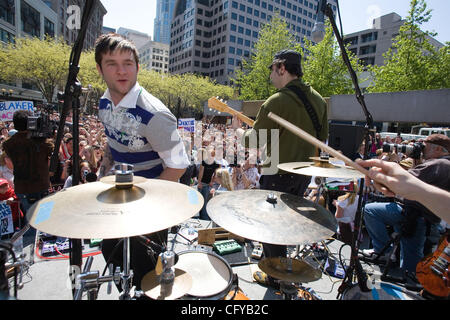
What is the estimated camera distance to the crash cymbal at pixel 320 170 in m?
1.97

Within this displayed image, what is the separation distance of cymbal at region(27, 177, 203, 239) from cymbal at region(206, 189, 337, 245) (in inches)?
14.9

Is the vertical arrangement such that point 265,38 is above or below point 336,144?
above

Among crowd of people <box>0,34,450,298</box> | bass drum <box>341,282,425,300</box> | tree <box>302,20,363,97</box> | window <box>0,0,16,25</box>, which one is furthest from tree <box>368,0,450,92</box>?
window <box>0,0,16,25</box>

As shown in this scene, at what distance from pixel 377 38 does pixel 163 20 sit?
152 metres

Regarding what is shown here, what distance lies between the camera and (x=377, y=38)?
5225 cm

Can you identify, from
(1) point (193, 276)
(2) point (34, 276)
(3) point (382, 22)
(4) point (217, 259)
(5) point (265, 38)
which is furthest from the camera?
(3) point (382, 22)

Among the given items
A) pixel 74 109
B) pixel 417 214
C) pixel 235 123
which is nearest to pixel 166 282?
pixel 74 109

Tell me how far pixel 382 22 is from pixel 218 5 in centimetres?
3757

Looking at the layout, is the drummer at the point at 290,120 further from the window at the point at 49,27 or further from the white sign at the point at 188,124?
the window at the point at 49,27

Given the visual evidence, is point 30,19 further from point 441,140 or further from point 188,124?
point 441,140

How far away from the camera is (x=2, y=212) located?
3.88 meters

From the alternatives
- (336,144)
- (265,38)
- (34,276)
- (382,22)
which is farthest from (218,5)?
(34,276)

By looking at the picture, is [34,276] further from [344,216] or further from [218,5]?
[218,5]

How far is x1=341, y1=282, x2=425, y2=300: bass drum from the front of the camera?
1475mm
